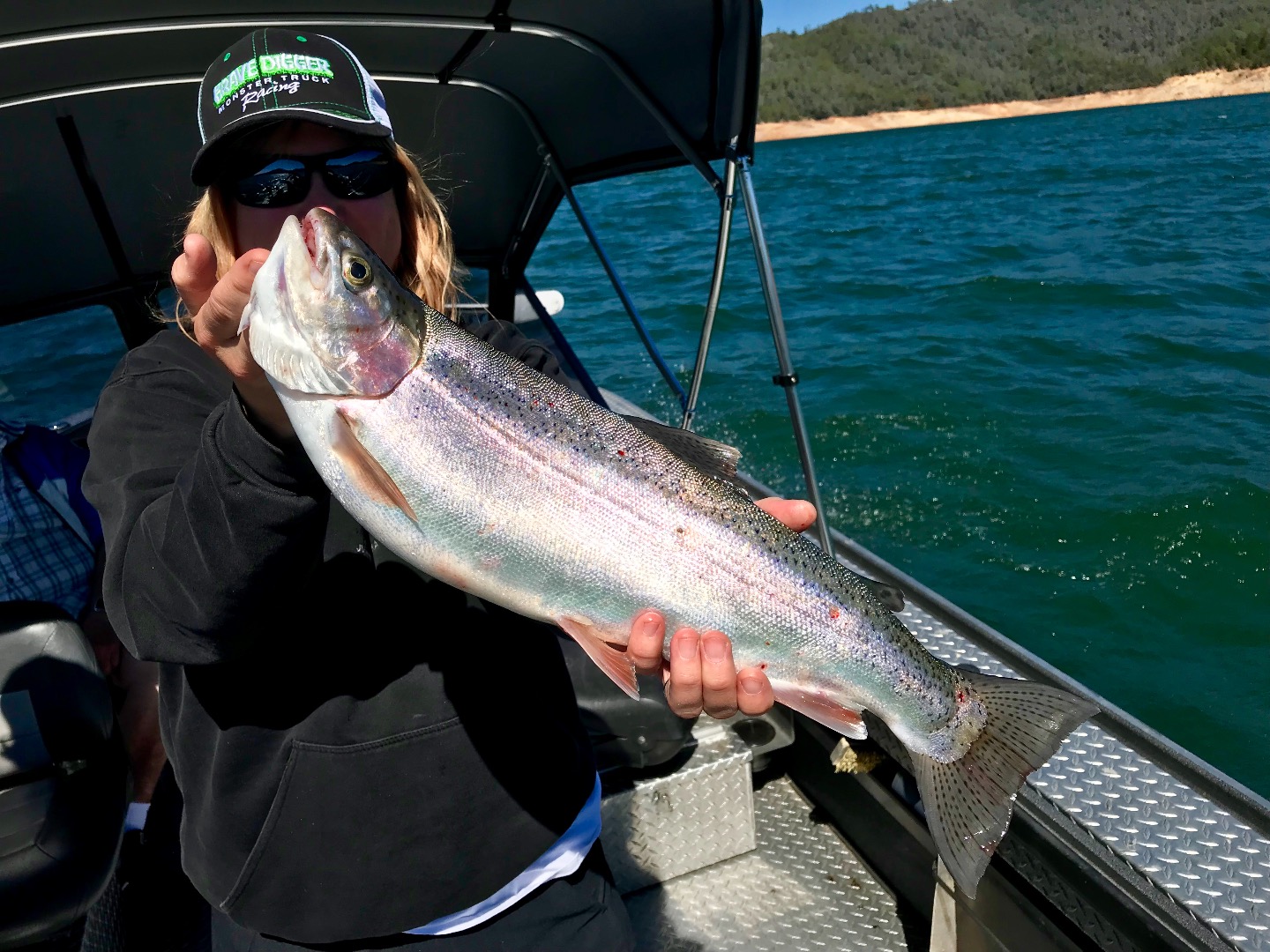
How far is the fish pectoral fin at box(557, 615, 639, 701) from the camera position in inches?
73.3

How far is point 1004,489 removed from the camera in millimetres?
8555

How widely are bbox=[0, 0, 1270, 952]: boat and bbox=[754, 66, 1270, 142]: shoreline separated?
65.7 m

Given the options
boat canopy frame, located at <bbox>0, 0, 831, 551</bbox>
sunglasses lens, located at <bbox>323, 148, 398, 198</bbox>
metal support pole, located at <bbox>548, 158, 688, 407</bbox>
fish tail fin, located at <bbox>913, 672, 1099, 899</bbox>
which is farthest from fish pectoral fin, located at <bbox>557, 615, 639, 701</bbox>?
metal support pole, located at <bbox>548, 158, 688, 407</bbox>

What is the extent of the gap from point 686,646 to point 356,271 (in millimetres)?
1029

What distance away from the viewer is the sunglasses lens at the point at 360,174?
1.94 metres

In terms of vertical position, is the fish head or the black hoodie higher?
the fish head

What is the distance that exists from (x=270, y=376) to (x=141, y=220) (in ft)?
13.0

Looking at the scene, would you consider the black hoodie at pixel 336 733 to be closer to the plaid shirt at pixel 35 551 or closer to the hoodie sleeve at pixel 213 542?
the hoodie sleeve at pixel 213 542

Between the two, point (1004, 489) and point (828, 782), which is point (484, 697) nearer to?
point (828, 782)

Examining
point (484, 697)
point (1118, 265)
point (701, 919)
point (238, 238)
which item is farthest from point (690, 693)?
point (1118, 265)

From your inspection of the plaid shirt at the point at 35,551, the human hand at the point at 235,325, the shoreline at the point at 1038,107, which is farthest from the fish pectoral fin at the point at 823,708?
the shoreline at the point at 1038,107

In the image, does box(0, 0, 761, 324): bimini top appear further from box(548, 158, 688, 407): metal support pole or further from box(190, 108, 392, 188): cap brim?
box(190, 108, 392, 188): cap brim

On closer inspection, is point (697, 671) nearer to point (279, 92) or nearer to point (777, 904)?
point (279, 92)

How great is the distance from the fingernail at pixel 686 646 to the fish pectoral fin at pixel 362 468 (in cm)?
63
